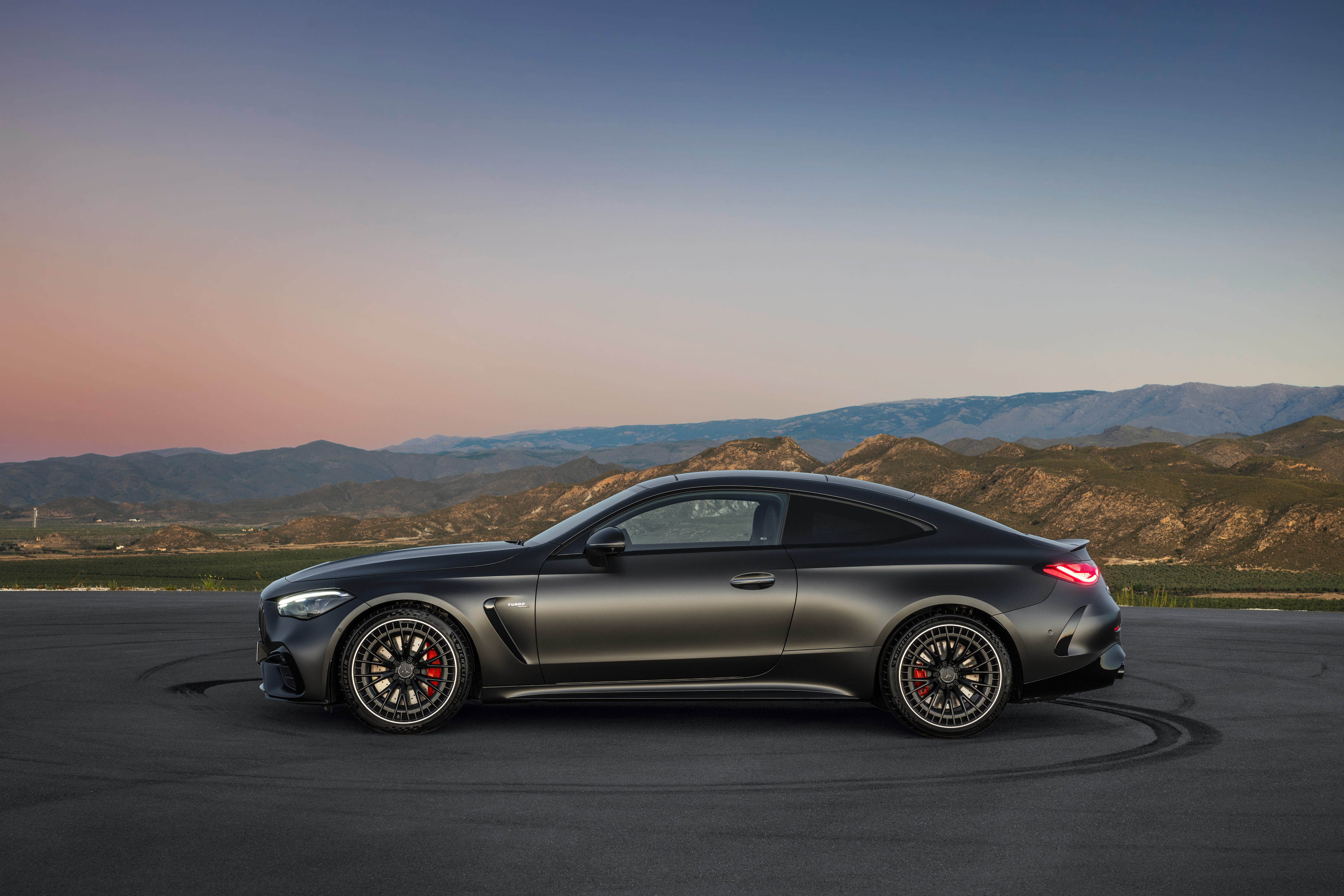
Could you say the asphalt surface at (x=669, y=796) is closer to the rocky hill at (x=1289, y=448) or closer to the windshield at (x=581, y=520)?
the windshield at (x=581, y=520)

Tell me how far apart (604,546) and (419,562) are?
135cm

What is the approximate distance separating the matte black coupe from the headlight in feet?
0.05

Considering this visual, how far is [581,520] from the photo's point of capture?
6.58 metres

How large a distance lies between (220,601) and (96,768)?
979 cm

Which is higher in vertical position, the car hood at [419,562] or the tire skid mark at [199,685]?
the car hood at [419,562]

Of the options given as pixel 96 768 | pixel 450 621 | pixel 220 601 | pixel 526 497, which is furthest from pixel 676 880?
pixel 526 497

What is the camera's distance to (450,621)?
6.23m

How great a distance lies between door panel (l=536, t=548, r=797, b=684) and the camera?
20.1 ft

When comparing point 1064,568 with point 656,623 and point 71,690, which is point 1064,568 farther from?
point 71,690

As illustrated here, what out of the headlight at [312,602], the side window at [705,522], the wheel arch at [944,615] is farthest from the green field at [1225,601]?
the headlight at [312,602]

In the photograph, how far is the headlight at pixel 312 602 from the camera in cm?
627

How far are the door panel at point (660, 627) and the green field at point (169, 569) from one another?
24304 mm

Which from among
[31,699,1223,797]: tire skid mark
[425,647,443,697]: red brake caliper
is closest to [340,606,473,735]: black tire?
[425,647,443,697]: red brake caliper

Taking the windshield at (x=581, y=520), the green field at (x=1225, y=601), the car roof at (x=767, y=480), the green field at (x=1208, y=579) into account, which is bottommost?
the green field at (x=1208, y=579)
